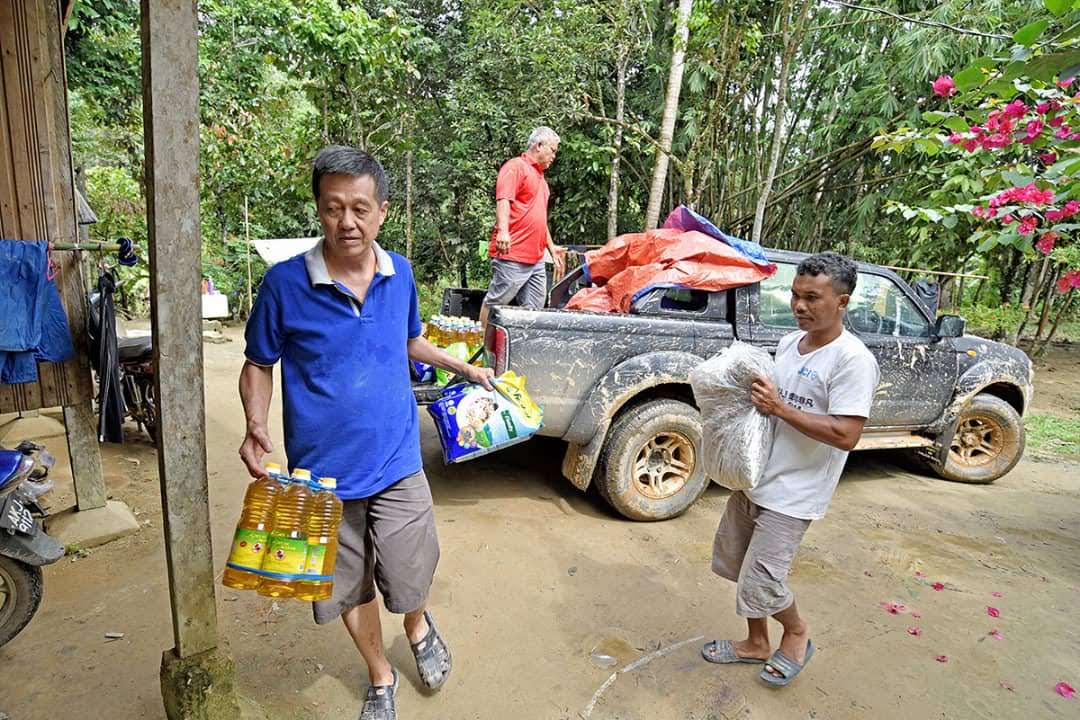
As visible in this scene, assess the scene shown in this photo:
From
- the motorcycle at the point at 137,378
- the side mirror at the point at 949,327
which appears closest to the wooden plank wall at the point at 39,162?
the motorcycle at the point at 137,378

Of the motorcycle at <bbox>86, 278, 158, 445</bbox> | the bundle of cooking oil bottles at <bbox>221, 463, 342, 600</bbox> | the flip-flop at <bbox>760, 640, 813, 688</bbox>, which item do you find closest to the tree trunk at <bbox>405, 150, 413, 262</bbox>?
the motorcycle at <bbox>86, 278, 158, 445</bbox>

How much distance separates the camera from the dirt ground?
230 cm

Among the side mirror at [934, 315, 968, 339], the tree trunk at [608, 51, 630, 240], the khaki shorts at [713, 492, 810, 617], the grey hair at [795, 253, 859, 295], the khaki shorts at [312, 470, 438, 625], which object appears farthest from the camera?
the tree trunk at [608, 51, 630, 240]

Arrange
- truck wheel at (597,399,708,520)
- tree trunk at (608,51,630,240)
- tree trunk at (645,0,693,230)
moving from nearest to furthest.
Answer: truck wheel at (597,399,708,520), tree trunk at (645,0,693,230), tree trunk at (608,51,630,240)

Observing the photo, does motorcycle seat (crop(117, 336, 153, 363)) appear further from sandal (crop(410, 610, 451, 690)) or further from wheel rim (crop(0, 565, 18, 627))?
sandal (crop(410, 610, 451, 690))

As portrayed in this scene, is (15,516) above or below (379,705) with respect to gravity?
above

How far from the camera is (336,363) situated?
1.84 metres

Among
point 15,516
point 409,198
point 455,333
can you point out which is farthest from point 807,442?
point 409,198

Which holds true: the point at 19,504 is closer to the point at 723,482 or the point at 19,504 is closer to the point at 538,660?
the point at 538,660

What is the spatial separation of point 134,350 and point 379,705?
376cm

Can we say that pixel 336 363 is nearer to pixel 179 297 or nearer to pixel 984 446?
pixel 179 297

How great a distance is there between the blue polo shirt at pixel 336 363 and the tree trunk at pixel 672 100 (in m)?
5.73

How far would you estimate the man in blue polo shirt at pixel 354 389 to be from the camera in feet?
5.90

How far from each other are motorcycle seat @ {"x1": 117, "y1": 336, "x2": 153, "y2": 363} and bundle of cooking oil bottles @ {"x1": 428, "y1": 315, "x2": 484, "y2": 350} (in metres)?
2.23
